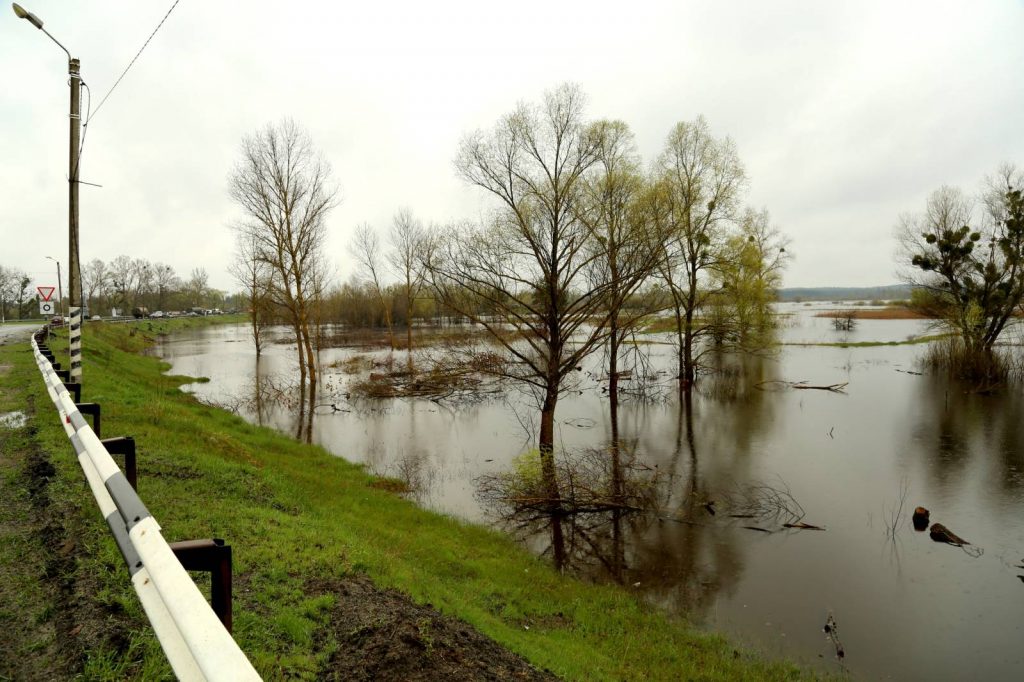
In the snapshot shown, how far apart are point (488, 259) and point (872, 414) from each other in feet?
59.6

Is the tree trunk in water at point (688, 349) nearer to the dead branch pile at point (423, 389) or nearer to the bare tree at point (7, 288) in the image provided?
the dead branch pile at point (423, 389)

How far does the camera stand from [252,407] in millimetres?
21734

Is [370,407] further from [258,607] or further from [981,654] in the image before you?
[981,654]

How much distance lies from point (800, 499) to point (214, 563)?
44.3 feet

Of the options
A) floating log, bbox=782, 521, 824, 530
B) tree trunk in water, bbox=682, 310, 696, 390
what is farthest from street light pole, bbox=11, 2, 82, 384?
tree trunk in water, bbox=682, 310, 696, 390

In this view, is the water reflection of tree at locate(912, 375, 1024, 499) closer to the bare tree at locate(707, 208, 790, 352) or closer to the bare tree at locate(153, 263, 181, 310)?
the bare tree at locate(707, 208, 790, 352)

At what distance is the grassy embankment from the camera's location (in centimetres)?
378

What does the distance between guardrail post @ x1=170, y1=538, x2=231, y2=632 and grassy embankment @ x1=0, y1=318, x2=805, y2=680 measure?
1.19 m

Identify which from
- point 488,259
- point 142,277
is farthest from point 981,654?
point 142,277

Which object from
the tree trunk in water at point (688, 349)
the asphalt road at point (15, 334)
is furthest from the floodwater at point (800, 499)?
the asphalt road at point (15, 334)

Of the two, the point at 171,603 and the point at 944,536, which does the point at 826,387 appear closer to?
the point at 944,536

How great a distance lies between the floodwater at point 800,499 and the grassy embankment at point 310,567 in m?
1.25

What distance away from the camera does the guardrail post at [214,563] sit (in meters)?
2.15

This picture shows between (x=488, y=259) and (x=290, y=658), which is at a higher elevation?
(x=488, y=259)
